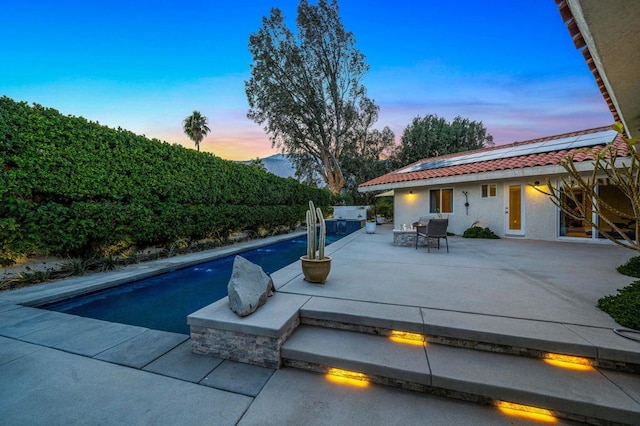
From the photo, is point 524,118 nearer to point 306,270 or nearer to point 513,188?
point 513,188

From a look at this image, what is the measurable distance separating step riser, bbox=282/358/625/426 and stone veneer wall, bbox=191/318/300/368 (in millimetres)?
213

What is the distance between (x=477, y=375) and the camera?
247 centimetres

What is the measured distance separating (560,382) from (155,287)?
7.21 meters

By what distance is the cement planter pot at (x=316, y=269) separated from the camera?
15.2 ft

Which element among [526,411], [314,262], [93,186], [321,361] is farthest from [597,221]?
[93,186]

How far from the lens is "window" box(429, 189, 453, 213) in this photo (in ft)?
45.1

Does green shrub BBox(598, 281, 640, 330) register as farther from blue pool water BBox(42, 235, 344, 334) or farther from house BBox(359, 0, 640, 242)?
blue pool water BBox(42, 235, 344, 334)

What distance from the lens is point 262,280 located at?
383cm

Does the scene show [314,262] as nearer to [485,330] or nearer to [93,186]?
[485,330]

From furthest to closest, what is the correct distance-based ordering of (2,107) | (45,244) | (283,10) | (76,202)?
(283,10), (76,202), (45,244), (2,107)

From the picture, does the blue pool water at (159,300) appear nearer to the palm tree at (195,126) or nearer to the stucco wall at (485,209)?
the stucco wall at (485,209)

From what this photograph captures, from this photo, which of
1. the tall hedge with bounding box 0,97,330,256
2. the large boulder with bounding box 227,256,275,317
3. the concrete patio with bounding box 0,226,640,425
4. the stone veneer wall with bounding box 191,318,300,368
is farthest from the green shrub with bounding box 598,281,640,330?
the tall hedge with bounding box 0,97,330,256

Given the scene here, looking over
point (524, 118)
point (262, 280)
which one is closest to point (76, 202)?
point (262, 280)

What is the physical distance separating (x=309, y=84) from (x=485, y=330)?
2520 cm
